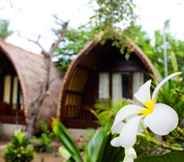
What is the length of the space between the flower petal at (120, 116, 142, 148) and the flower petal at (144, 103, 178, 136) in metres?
0.03

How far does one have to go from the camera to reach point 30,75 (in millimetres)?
13594

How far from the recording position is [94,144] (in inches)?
92.4

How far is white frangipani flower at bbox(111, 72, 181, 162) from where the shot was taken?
567 millimetres

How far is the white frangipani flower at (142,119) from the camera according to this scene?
567 mm

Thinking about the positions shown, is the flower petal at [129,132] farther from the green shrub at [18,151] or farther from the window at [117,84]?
the window at [117,84]

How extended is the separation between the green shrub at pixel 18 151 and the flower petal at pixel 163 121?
7.21m

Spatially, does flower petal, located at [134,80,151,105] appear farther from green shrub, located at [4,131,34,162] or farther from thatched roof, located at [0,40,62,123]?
thatched roof, located at [0,40,62,123]

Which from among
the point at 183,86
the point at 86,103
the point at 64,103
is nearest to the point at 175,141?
the point at 183,86

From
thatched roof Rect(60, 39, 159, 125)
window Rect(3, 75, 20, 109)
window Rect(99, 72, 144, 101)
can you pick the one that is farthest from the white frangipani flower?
window Rect(3, 75, 20, 109)

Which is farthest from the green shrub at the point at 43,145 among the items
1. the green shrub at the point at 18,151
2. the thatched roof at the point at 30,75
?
the green shrub at the point at 18,151

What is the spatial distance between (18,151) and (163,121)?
7276mm

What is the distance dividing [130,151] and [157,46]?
1940 centimetres

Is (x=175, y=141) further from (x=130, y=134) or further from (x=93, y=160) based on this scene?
Answer: (x=93, y=160)

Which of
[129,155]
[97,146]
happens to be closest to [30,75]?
[97,146]
